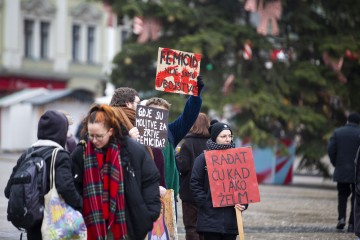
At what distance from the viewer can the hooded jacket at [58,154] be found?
724 centimetres

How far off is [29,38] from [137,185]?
4855 cm

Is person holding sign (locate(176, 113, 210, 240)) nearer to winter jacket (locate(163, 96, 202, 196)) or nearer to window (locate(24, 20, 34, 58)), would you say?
winter jacket (locate(163, 96, 202, 196))

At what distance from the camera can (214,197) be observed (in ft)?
31.8

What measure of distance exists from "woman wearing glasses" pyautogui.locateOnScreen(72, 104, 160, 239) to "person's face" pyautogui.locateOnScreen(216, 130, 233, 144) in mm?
2441

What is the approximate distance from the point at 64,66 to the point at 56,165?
49667 millimetres

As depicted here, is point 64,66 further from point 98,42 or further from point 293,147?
point 293,147

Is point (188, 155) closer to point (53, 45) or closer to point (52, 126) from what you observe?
point (52, 126)

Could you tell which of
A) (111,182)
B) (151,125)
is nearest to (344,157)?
(151,125)

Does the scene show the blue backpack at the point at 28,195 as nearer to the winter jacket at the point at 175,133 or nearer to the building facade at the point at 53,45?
the winter jacket at the point at 175,133

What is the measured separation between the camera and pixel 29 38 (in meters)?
55.2

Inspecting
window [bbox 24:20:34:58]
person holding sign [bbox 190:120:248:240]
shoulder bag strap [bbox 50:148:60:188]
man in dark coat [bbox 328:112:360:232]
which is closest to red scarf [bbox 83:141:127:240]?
shoulder bag strap [bbox 50:148:60:188]

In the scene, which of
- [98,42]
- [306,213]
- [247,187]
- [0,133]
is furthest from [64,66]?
[247,187]

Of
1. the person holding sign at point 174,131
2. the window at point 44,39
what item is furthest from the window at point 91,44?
the person holding sign at point 174,131

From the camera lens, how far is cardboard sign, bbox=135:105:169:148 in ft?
30.4
